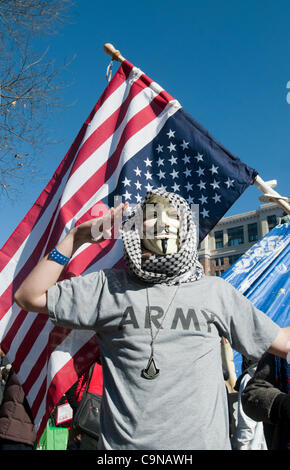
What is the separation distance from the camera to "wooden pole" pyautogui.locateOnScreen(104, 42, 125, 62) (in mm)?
3463

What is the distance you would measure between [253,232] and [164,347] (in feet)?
202

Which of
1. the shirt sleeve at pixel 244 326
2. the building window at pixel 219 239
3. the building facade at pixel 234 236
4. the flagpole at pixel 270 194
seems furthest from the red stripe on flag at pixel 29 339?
the building window at pixel 219 239

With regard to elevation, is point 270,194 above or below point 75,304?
above

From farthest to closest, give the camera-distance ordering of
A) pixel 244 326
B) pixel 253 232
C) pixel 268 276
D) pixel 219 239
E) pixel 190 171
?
pixel 219 239
pixel 253 232
pixel 268 276
pixel 190 171
pixel 244 326

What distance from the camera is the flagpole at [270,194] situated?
2.71 metres

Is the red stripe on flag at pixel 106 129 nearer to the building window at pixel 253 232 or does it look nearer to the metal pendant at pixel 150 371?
the metal pendant at pixel 150 371

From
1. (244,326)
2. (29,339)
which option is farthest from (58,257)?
(29,339)

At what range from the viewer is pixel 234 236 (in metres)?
63.7

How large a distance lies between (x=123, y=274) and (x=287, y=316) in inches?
117

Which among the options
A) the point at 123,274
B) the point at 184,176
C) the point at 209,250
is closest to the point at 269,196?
the point at 184,176

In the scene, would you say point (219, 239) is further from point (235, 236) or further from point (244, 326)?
point (244, 326)

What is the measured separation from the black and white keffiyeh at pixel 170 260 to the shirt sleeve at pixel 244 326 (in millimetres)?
187

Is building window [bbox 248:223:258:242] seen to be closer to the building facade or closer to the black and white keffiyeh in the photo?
the building facade

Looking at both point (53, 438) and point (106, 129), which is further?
point (53, 438)
